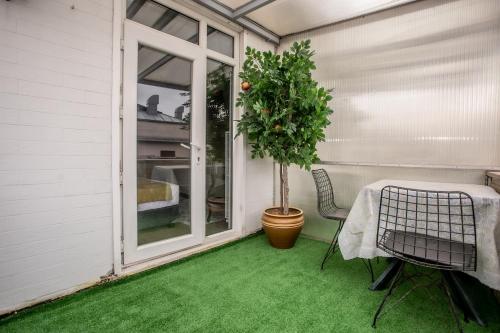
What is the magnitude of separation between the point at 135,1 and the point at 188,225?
2.35 m

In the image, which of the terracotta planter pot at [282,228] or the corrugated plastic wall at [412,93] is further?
the terracotta planter pot at [282,228]

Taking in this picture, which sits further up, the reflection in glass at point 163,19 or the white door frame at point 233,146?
the reflection in glass at point 163,19

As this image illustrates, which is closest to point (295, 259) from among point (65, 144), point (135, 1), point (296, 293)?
point (296, 293)

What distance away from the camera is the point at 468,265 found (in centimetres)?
160

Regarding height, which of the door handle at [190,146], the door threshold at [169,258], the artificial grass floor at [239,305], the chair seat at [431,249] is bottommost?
the artificial grass floor at [239,305]

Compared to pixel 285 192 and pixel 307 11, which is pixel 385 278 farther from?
pixel 307 11

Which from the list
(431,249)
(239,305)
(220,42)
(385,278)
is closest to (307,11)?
(220,42)

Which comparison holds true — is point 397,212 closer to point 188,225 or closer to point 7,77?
point 188,225

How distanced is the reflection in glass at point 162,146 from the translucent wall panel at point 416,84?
1875mm

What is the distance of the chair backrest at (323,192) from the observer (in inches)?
117

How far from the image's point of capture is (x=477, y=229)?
69.5 inches

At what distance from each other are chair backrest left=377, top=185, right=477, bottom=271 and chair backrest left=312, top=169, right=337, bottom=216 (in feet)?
2.97

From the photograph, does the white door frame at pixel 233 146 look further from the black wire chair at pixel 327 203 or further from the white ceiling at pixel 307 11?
the black wire chair at pixel 327 203

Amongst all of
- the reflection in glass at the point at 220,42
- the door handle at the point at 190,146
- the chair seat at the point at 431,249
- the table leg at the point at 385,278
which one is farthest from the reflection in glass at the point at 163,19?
the table leg at the point at 385,278
